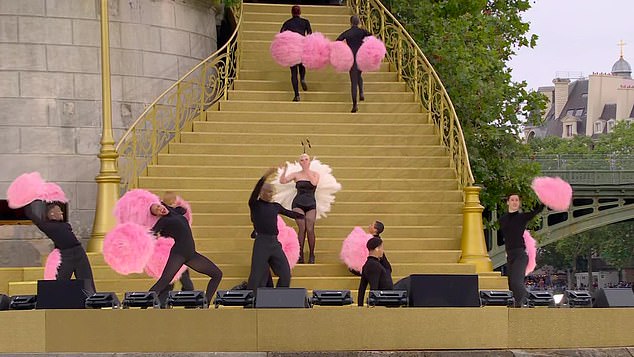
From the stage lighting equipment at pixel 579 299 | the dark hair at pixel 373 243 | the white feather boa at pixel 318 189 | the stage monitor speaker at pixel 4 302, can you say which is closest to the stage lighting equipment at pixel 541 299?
the stage lighting equipment at pixel 579 299

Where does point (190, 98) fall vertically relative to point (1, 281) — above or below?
above

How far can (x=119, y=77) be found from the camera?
24.7m

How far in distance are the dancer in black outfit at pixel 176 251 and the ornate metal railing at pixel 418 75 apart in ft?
19.8

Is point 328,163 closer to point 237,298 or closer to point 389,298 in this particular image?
point 389,298

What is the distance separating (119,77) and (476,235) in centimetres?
672

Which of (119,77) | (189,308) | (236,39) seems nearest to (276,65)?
(236,39)

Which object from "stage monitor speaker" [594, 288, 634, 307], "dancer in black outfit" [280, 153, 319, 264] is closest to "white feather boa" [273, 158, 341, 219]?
"dancer in black outfit" [280, 153, 319, 264]

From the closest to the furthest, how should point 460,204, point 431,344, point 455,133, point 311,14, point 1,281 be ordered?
1. point 431,344
2. point 1,281
3. point 460,204
4. point 455,133
5. point 311,14

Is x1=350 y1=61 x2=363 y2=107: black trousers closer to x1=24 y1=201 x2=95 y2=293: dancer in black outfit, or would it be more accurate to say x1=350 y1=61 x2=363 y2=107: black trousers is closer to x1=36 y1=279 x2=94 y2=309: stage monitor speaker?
x1=24 y1=201 x2=95 y2=293: dancer in black outfit

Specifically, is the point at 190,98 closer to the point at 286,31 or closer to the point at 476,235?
the point at 286,31

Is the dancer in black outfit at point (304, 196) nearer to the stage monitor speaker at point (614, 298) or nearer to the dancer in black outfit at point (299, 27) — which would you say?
the stage monitor speaker at point (614, 298)

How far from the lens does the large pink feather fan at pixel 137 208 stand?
20078mm

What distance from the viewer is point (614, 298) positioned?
18047 mm

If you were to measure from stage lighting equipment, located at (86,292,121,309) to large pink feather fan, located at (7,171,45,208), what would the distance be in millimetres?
3575
